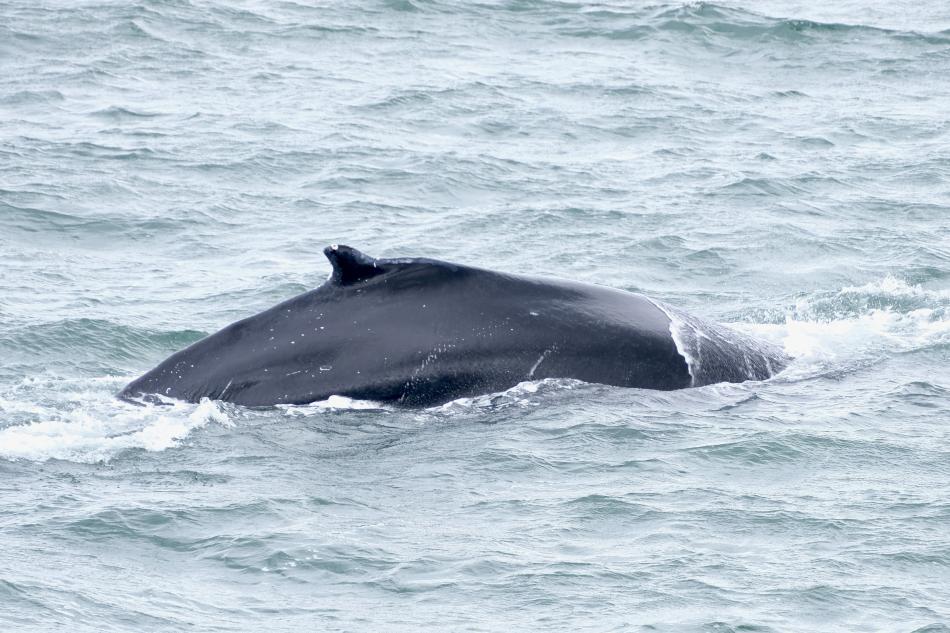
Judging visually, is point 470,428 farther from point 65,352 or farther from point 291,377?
point 65,352

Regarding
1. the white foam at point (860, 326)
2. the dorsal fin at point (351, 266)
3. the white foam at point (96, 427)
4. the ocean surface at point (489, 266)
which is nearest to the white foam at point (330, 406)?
the ocean surface at point (489, 266)

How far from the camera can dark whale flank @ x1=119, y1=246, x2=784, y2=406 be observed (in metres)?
11.9

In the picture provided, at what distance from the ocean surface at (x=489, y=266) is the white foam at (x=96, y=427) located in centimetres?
4

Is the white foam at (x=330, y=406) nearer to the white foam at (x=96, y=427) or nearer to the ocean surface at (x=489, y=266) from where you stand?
the ocean surface at (x=489, y=266)

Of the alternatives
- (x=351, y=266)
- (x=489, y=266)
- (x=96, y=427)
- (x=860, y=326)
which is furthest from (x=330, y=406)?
(x=489, y=266)

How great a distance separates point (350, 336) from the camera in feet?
39.1

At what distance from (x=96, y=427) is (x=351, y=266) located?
205cm

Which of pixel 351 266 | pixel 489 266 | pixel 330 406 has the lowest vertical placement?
pixel 489 266

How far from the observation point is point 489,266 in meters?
18.3

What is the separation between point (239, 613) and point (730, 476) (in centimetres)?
366

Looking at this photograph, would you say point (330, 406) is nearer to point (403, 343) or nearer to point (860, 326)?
point (403, 343)

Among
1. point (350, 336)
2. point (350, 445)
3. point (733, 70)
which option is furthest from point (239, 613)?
point (733, 70)

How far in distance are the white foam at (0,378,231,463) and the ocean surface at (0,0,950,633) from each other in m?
0.04

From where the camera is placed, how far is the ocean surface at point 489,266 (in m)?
9.53
